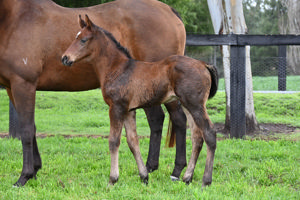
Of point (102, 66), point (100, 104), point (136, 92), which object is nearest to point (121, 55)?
point (102, 66)

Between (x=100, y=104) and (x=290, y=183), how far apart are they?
7.91 meters

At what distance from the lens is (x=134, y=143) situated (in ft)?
14.1

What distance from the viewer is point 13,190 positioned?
13.3ft

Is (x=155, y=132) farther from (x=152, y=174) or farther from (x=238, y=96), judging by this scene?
(x=238, y=96)

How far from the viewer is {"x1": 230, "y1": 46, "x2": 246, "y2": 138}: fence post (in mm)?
7324

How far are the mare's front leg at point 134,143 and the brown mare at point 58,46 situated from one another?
51cm

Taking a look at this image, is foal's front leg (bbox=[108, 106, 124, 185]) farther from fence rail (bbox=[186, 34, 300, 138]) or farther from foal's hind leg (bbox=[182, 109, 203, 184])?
fence rail (bbox=[186, 34, 300, 138])

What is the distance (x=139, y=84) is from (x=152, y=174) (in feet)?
4.21

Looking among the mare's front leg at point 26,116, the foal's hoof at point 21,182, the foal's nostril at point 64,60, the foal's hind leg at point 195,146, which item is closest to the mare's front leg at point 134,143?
the foal's hind leg at point 195,146

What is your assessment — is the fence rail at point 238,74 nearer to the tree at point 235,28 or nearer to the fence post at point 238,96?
the fence post at point 238,96

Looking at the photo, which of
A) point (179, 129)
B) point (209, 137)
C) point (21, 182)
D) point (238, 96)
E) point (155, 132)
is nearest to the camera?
point (209, 137)

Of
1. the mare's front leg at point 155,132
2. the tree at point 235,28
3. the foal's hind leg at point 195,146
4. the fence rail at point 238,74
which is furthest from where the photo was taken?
the tree at point 235,28

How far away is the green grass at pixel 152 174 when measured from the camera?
12.5 ft

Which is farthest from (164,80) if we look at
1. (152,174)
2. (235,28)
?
(235,28)
